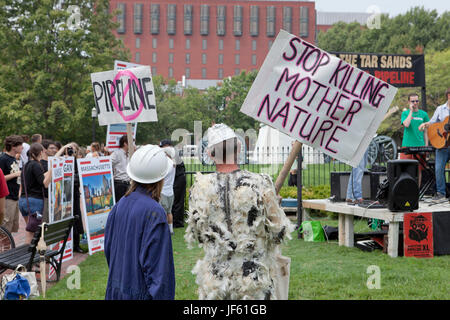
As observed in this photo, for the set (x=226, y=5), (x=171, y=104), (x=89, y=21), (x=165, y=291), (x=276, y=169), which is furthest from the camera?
(x=226, y=5)

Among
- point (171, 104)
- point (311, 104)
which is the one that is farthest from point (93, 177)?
point (171, 104)

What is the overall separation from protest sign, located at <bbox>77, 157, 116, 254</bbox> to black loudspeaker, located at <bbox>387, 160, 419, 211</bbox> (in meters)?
4.85

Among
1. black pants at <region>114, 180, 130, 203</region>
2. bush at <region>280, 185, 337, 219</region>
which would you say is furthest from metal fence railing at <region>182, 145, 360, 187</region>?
black pants at <region>114, 180, 130, 203</region>

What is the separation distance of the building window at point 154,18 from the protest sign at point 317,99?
112 m

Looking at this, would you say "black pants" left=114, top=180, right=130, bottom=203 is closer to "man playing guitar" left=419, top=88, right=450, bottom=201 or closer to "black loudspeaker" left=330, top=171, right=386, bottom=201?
"black loudspeaker" left=330, top=171, right=386, bottom=201

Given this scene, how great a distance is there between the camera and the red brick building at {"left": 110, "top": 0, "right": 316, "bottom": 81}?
368 feet

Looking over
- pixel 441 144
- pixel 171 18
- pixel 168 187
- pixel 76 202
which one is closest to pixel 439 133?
pixel 441 144

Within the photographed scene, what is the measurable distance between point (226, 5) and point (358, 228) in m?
107

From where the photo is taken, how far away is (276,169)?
29.5m

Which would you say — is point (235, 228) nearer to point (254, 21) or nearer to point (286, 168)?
point (286, 168)

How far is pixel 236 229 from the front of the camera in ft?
11.0

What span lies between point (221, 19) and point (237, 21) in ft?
11.7

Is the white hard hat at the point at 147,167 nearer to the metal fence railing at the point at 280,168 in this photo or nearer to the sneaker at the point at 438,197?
the sneaker at the point at 438,197
